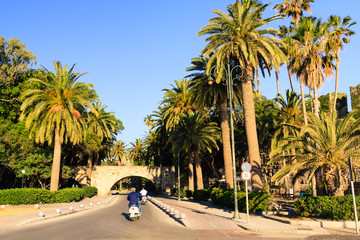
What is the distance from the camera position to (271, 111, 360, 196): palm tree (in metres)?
16.2

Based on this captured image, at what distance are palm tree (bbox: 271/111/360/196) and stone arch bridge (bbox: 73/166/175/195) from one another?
154ft

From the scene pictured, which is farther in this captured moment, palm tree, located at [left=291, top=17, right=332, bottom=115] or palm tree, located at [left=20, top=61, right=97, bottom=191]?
palm tree, located at [left=20, top=61, right=97, bottom=191]

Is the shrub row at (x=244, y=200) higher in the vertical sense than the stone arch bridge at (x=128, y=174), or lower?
lower

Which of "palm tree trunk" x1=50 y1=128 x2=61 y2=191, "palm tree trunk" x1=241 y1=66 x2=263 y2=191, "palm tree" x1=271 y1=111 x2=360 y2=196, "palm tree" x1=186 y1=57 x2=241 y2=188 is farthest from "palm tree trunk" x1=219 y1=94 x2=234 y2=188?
"palm tree trunk" x1=50 y1=128 x2=61 y2=191

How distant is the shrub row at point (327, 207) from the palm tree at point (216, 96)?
12.7 meters

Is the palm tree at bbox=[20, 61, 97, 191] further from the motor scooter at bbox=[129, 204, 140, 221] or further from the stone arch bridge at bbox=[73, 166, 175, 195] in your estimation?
the stone arch bridge at bbox=[73, 166, 175, 195]

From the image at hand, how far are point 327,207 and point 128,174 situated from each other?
52494 millimetres

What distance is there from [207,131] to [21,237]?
2928cm

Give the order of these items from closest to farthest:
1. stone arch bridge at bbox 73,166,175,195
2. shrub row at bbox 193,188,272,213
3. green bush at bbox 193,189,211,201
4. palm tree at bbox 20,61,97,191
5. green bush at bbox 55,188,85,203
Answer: shrub row at bbox 193,188,272,213 → palm tree at bbox 20,61,97,191 → green bush at bbox 55,188,85,203 → green bush at bbox 193,189,211,201 → stone arch bridge at bbox 73,166,175,195

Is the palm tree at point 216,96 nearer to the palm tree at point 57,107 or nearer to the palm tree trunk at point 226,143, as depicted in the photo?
the palm tree trunk at point 226,143

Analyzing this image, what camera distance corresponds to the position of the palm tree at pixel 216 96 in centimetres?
2828

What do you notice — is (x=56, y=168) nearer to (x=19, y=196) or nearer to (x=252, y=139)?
(x=19, y=196)

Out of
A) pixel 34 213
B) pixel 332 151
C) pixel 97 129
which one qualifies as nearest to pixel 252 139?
pixel 332 151

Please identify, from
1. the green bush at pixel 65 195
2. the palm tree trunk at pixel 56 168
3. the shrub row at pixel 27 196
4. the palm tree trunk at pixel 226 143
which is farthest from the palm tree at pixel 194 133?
the shrub row at pixel 27 196
